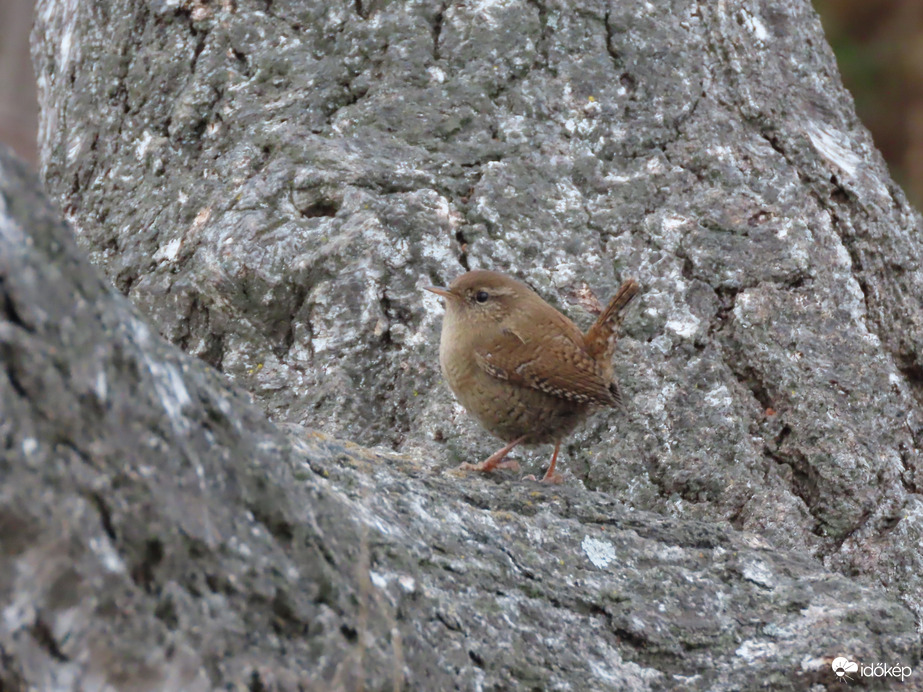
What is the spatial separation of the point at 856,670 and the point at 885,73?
8.97m

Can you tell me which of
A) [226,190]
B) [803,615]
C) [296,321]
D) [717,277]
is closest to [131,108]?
[226,190]

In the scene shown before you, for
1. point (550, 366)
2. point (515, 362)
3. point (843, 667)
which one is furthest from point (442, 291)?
point (843, 667)

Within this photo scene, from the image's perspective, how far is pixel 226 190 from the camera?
4062mm

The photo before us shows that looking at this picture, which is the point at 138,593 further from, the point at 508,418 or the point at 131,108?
the point at 131,108

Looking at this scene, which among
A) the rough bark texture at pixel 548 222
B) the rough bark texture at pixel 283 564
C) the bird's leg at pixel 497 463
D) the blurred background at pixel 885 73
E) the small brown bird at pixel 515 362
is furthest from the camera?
the blurred background at pixel 885 73

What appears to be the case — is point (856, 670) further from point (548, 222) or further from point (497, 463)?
point (548, 222)

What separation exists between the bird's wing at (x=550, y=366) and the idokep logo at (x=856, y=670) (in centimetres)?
132

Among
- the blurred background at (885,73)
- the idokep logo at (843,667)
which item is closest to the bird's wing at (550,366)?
the idokep logo at (843,667)

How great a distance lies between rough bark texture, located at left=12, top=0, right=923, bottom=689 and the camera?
3707 millimetres

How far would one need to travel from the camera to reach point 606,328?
11.9 feet

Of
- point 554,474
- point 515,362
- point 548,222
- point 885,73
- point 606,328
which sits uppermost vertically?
point 885,73

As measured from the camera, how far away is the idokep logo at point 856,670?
2250 millimetres

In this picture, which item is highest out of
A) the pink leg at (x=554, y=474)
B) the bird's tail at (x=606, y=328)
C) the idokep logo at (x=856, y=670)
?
the bird's tail at (x=606, y=328)

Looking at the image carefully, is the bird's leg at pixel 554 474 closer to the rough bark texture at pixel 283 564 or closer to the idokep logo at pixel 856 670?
the rough bark texture at pixel 283 564
